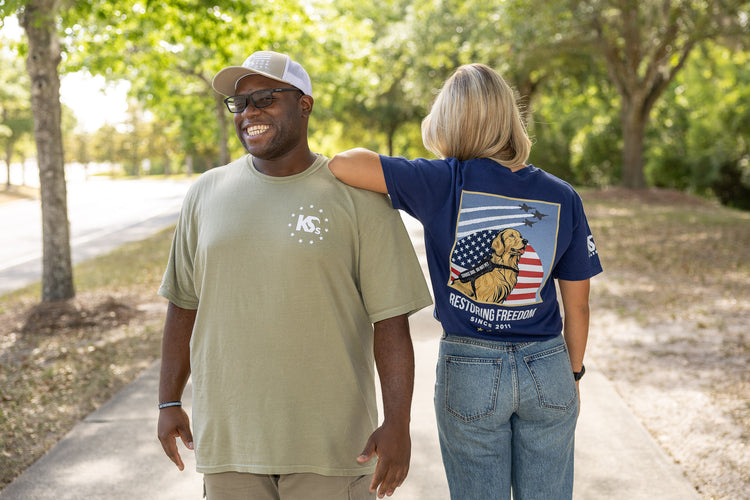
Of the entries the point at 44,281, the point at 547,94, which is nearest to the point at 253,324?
the point at 44,281

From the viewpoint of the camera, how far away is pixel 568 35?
1892 cm

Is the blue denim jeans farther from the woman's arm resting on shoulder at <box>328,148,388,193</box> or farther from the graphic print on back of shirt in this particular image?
the woman's arm resting on shoulder at <box>328,148,388,193</box>

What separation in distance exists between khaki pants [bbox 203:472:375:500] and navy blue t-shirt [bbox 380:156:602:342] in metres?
0.58

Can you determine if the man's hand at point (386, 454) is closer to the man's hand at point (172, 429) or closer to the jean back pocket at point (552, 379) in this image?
the jean back pocket at point (552, 379)

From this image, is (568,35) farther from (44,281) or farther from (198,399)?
(198,399)

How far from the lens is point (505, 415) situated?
219cm

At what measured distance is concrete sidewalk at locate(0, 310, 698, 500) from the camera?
12.3 feet

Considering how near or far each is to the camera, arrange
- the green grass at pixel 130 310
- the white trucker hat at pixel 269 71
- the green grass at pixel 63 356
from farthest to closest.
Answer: the green grass at pixel 130 310
the green grass at pixel 63 356
the white trucker hat at pixel 269 71

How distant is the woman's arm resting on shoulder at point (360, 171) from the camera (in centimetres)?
216

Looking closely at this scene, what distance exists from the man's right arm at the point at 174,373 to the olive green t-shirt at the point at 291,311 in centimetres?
19

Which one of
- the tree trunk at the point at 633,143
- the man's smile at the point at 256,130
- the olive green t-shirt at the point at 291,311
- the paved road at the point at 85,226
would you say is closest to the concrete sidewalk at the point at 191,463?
the olive green t-shirt at the point at 291,311

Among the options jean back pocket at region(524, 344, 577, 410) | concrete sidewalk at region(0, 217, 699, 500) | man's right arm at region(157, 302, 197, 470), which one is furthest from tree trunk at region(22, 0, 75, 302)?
jean back pocket at region(524, 344, 577, 410)

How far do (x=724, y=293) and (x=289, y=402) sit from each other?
315 inches

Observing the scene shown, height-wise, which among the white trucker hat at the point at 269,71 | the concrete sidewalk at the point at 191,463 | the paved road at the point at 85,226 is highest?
the white trucker hat at the point at 269,71
